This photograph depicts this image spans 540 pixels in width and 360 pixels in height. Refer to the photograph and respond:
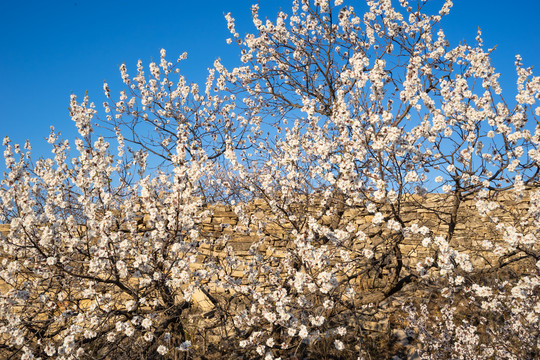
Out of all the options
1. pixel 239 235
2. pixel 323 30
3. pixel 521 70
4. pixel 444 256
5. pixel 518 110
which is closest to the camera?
pixel 444 256

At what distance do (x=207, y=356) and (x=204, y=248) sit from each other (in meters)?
3.73

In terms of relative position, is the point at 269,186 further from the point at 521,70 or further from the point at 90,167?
the point at 521,70

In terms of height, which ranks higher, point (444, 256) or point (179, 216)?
point (179, 216)

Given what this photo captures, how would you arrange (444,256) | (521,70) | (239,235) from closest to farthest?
1. (444,256)
2. (521,70)
3. (239,235)

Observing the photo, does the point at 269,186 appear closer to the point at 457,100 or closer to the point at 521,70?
the point at 457,100

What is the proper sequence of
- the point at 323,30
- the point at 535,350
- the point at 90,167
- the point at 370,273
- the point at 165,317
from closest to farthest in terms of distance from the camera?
the point at 90,167 < the point at 165,317 < the point at 535,350 < the point at 323,30 < the point at 370,273

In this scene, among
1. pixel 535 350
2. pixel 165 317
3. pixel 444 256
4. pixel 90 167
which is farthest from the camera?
pixel 535 350

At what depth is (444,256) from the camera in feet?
11.7

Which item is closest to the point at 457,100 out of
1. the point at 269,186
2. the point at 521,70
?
the point at 521,70

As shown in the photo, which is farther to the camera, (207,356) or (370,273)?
(370,273)

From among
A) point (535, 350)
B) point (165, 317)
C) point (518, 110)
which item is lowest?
point (535, 350)

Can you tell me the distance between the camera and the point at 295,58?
739cm

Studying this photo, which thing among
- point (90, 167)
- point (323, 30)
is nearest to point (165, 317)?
point (90, 167)

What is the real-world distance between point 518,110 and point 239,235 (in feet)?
19.9
